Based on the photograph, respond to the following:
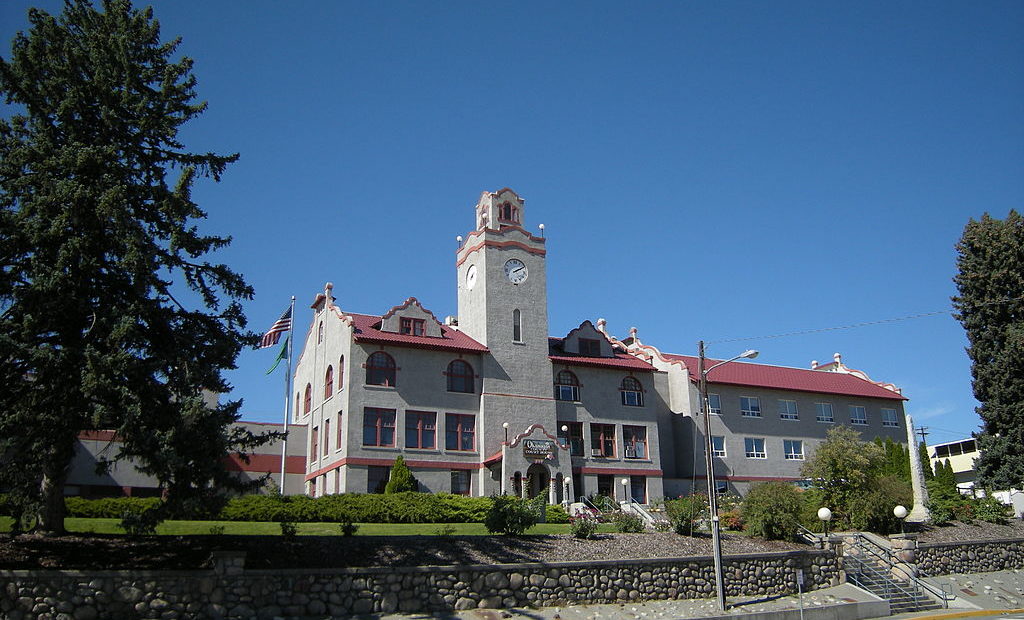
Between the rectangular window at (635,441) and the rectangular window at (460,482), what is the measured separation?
9869mm

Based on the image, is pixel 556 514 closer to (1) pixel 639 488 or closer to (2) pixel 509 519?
(2) pixel 509 519

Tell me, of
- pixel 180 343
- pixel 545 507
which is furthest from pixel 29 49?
pixel 545 507

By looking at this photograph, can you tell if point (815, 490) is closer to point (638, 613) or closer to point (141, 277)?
point (638, 613)

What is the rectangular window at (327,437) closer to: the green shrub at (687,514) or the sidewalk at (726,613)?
the green shrub at (687,514)

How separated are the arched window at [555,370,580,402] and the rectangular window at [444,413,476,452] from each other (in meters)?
5.72

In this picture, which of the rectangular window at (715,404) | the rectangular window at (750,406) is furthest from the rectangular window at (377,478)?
the rectangular window at (750,406)

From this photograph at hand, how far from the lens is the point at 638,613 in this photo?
24.8 m

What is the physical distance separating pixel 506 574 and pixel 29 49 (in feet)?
63.5

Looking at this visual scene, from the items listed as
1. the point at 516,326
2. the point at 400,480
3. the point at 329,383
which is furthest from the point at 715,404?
the point at 329,383

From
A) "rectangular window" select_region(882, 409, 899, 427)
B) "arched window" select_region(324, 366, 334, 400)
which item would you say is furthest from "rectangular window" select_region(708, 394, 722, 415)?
"arched window" select_region(324, 366, 334, 400)

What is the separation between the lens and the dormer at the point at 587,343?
50.1 meters

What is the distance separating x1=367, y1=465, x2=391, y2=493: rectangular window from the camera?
41.7 metres

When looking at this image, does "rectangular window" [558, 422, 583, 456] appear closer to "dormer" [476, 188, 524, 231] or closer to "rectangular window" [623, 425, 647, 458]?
"rectangular window" [623, 425, 647, 458]

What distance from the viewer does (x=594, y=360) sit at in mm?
48812
